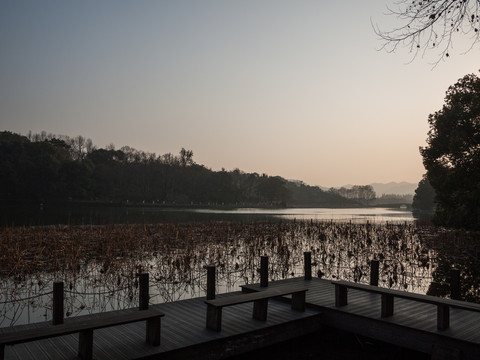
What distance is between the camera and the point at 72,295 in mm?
11859

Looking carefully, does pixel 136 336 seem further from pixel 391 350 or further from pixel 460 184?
pixel 460 184

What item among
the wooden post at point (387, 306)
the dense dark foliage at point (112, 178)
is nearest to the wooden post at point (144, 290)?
the wooden post at point (387, 306)

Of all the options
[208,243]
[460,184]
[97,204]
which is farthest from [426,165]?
[97,204]

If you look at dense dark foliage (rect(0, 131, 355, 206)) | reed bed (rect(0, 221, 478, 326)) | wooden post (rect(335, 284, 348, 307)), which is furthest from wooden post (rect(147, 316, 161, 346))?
dense dark foliage (rect(0, 131, 355, 206))

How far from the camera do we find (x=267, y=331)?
726 cm

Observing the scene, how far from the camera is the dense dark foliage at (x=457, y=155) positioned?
68.4ft

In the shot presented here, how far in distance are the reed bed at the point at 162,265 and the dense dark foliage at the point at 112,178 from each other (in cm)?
7277

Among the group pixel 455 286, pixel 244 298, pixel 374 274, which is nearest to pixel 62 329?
pixel 244 298

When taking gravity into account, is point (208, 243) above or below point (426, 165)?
below

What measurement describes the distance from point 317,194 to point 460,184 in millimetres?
175480

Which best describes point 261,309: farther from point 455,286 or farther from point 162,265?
point 162,265

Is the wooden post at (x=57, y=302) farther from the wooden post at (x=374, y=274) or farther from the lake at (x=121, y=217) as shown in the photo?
the lake at (x=121, y=217)

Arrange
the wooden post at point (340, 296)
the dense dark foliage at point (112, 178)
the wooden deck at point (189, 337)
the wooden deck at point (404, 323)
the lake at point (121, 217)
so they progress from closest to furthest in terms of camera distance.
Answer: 1. the wooden deck at point (189, 337)
2. the wooden deck at point (404, 323)
3. the wooden post at point (340, 296)
4. the lake at point (121, 217)
5. the dense dark foliage at point (112, 178)

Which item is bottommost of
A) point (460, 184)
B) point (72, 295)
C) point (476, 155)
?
point (72, 295)
